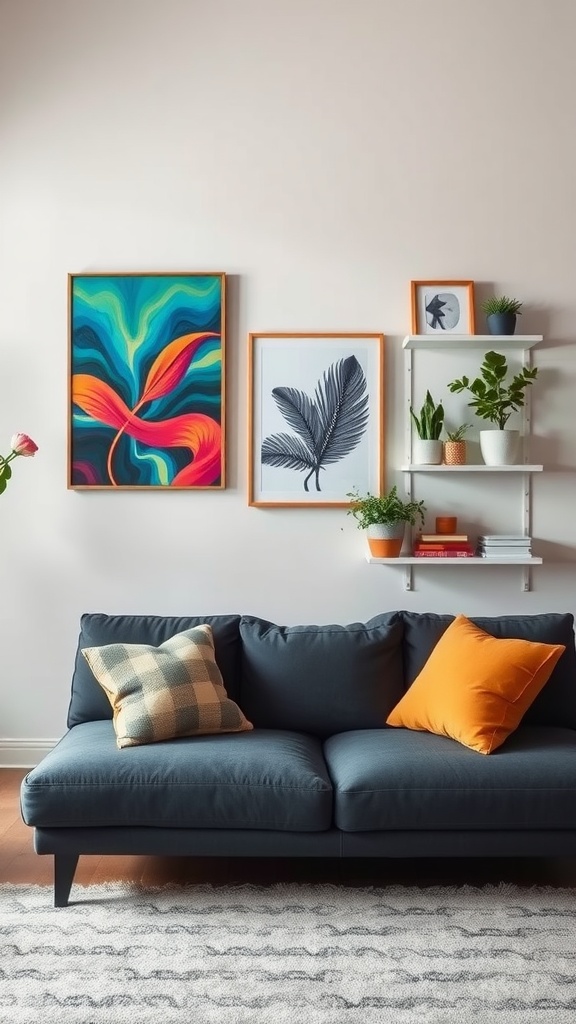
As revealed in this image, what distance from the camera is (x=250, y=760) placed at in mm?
2791

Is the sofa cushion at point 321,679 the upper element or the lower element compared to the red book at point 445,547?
lower

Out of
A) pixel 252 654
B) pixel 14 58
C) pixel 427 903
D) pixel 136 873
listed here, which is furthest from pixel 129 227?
pixel 427 903

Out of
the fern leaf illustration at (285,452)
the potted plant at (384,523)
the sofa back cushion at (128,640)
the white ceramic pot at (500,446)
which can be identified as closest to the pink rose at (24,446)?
the sofa back cushion at (128,640)

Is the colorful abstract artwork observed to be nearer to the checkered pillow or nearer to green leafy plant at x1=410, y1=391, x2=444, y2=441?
green leafy plant at x1=410, y1=391, x2=444, y2=441

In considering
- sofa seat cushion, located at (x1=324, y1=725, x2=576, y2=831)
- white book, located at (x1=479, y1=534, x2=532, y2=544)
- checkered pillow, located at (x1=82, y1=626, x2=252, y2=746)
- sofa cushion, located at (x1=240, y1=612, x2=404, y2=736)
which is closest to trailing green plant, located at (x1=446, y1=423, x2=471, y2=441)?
white book, located at (x1=479, y1=534, x2=532, y2=544)

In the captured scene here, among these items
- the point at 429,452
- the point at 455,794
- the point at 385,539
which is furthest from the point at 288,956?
the point at 429,452

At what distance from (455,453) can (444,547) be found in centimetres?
38

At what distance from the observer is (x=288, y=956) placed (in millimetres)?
2439

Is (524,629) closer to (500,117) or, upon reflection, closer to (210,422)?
Answer: (210,422)

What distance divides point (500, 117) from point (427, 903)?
119 inches

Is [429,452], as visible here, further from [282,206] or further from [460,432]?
[282,206]

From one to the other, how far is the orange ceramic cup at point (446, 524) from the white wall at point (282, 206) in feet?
0.67

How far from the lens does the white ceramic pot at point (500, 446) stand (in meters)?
3.76

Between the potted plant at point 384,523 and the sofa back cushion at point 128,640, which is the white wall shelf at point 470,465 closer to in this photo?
the potted plant at point 384,523
